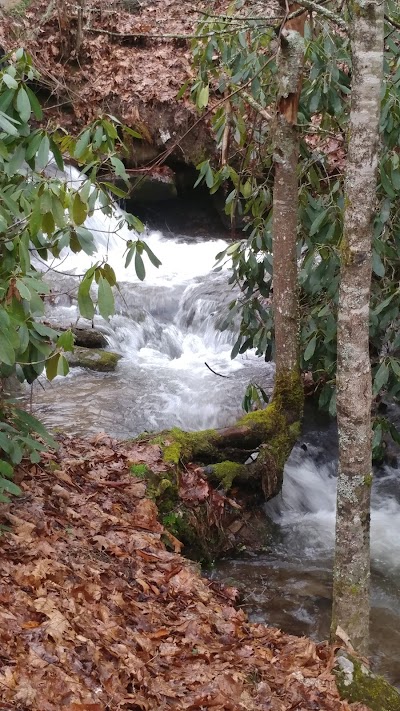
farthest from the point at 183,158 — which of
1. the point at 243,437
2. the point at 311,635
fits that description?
the point at 311,635

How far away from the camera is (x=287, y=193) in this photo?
4.57 m

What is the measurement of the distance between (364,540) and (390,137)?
2.58 meters

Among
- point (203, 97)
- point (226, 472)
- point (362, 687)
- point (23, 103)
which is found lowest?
point (362, 687)

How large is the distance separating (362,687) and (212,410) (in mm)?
4207

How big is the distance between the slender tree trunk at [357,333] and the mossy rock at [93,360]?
5.10 metres

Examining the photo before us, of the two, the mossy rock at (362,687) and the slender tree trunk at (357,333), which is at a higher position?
the slender tree trunk at (357,333)

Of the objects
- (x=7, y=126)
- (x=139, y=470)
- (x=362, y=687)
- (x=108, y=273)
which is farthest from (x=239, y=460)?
(x=7, y=126)

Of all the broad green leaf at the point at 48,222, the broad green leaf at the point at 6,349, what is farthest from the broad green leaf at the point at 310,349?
the broad green leaf at the point at 6,349

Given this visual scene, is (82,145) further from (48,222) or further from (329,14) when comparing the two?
(329,14)

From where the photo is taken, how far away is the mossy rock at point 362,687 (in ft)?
10.0

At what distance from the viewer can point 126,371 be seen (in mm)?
8117

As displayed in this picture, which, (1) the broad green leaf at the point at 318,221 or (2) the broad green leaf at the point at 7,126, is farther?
(1) the broad green leaf at the point at 318,221

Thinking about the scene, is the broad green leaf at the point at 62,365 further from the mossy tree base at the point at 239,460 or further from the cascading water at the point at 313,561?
the cascading water at the point at 313,561

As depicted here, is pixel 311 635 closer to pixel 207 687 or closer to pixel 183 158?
pixel 207 687
